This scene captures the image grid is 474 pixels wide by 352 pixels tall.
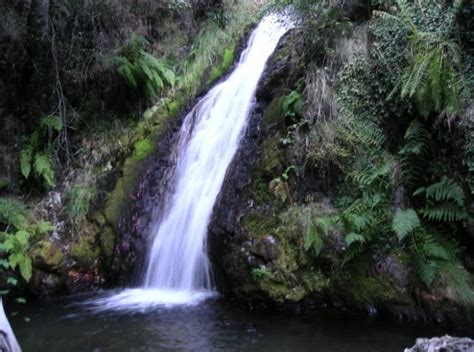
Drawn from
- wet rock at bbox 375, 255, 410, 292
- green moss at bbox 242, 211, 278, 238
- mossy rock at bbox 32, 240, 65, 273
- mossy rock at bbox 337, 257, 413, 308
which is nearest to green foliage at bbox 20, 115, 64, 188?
mossy rock at bbox 32, 240, 65, 273

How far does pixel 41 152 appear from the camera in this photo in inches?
361

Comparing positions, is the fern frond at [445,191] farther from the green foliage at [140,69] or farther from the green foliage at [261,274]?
the green foliage at [140,69]

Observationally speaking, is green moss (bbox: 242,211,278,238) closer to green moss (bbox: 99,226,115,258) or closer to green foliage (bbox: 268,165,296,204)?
green foliage (bbox: 268,165,296,204)

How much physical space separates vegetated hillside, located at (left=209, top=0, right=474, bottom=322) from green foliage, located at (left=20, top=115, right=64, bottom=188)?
344cm

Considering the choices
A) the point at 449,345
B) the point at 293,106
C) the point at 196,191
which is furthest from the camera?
the point at 196,191

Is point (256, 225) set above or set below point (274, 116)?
below

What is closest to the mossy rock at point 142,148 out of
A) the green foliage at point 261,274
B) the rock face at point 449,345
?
the green foliage at point 261,274

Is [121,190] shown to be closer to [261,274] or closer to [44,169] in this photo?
Result: [44,169]

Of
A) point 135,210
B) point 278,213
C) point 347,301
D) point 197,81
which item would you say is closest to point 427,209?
point 347,301

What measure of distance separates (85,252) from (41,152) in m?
2.28

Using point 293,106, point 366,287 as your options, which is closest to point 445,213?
point 366,287

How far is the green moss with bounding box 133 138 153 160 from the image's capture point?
9000 millimetres

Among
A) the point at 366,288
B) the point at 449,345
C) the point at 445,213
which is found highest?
the point at 445,213

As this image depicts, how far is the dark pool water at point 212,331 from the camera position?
17.0 ft
